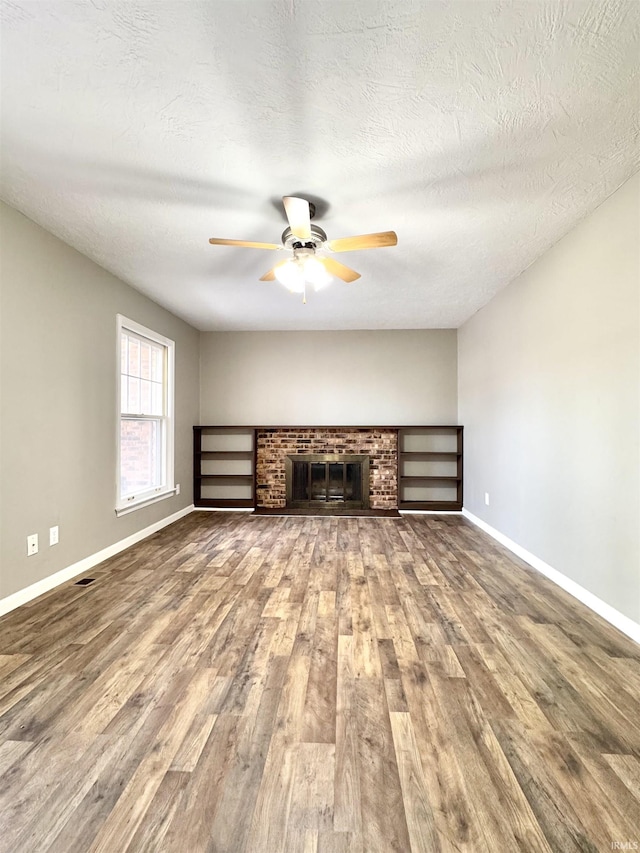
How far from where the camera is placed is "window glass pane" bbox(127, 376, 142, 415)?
12.9ft

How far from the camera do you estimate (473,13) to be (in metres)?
1.28

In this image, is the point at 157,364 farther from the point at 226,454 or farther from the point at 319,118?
the point at 319,118

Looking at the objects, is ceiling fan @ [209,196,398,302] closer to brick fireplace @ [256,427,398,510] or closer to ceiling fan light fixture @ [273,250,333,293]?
ceiling fan light fixture @ [273,250,333,293]

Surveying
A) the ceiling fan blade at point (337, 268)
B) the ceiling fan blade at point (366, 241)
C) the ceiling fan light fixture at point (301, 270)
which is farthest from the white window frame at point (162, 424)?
the ceiling fan blade at point (366, 241)

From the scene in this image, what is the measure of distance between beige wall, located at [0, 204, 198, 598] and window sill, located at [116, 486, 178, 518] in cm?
A: 8

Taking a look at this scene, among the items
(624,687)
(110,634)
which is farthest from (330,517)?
(624,687)

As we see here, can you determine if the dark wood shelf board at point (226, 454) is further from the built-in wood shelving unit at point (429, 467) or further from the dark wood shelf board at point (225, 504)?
the built-in wood shelving unit at point (429, 467)

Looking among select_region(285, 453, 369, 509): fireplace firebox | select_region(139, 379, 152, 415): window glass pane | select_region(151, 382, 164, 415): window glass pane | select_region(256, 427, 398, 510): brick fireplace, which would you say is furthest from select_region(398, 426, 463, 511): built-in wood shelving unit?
select_region(139, 379, 152, 415): window glass pane

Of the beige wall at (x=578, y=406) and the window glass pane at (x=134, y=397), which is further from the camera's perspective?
the window glass pane at (x=134, y=397)

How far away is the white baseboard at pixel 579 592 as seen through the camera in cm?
212

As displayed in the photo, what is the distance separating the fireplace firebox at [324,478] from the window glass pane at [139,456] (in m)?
1.74

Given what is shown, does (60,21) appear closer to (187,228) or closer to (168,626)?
(187,228)

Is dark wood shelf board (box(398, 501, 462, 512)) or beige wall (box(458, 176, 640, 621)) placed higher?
beige wall (box(458, 176, 640, 621))

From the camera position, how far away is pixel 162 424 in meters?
4.59
